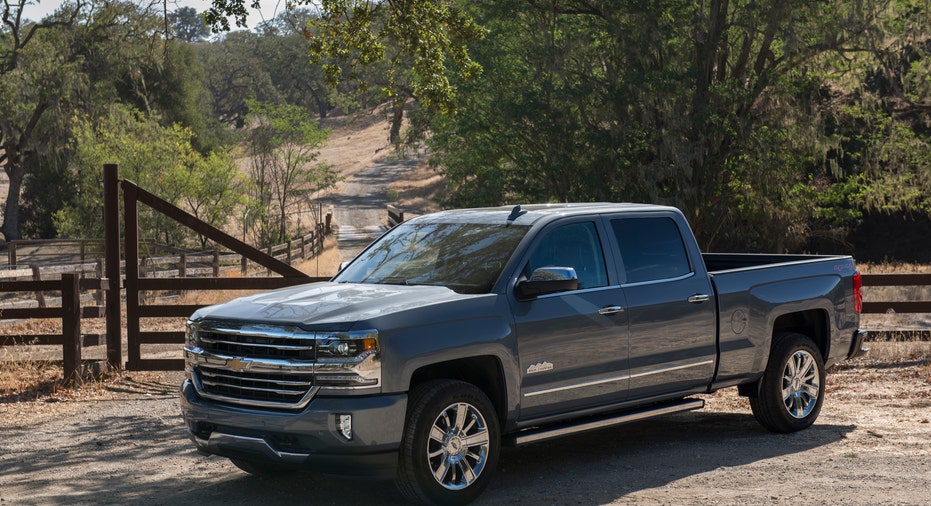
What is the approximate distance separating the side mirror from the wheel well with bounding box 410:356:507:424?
0.48m

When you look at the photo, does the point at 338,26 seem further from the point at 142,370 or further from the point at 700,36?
the point at 700,36

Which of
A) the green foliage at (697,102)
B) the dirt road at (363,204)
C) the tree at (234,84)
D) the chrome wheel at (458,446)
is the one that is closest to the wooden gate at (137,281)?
the chrome wheel at (458,446)

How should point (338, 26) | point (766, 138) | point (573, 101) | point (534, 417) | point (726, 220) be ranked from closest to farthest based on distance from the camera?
point (534, 417) < point (338, 26) < point (766, 138) < point (573, 101) < point (726, 220)

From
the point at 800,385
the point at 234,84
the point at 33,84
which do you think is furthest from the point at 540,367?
the point at 234,84

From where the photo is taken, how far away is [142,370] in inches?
501

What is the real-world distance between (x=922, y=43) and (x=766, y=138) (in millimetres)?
4480

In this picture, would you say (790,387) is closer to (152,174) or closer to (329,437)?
(329,437)

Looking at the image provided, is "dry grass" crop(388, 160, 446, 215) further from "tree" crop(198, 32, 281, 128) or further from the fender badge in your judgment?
the fender badge

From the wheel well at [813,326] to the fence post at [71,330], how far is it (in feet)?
24.2

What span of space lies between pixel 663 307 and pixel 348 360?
2713mm

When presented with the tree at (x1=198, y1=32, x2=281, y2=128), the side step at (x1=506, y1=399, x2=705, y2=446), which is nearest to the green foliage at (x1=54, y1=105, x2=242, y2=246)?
the side step at (x1=506, y1=399, x2=705, y2=446)

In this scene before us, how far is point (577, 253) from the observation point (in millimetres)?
7652

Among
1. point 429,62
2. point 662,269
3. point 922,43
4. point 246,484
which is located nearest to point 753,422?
point 662,269

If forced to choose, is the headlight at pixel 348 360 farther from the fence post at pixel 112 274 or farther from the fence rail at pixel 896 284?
the fence rail at pixel 896 284
